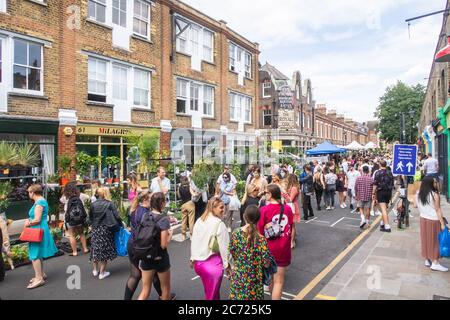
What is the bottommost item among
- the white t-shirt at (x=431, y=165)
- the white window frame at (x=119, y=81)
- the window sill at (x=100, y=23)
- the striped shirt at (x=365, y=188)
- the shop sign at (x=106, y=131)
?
the striped shirt at (x=365, y=188)

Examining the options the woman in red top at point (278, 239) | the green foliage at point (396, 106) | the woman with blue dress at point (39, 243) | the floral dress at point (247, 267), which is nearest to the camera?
the floral dress at point (247, 267)

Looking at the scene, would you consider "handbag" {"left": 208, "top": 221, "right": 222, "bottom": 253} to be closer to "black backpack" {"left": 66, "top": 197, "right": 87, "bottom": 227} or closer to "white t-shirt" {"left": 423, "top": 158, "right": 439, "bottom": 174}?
"black backpack" {"left": 66, "top": 197, "right": 87, "bottom": 227}

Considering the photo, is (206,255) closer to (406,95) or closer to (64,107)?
(64,107)

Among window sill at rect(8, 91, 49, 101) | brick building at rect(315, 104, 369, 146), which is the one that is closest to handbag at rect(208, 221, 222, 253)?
window sill at rect(8, 91, 49, 101)

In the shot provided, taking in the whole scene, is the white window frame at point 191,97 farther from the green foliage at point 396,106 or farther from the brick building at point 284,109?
the green foliage at point 396,106

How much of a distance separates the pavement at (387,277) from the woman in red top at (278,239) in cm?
100

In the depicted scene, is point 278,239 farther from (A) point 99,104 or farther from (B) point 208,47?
(B) point 208,47

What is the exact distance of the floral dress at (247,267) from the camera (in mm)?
3715

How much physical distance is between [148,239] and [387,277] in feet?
13.6

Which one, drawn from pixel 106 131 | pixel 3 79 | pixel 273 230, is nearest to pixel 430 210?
pixel 273 230

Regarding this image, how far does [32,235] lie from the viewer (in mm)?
5465

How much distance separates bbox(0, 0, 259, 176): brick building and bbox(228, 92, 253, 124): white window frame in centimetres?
81

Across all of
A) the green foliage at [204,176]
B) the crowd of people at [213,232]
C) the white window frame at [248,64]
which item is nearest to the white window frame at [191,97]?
the white window frame at [248,64]

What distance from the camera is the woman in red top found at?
4.36 metres
